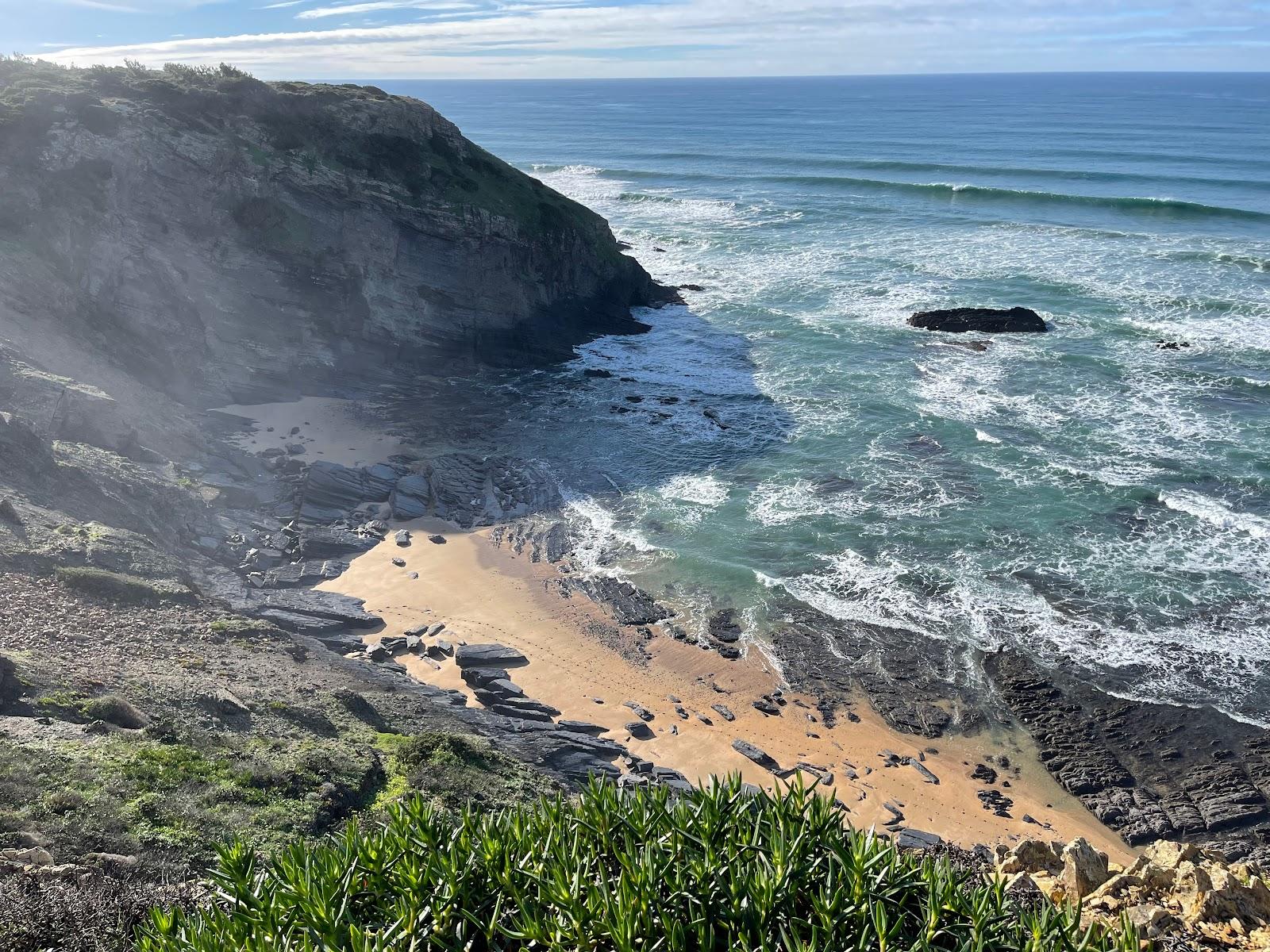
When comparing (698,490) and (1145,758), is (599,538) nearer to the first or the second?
(698,490)

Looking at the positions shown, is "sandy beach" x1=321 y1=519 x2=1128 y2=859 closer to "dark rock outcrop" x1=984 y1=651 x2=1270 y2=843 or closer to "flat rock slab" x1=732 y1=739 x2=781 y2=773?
"flat rock slab" x1=732 y1=739 x2=781 y2=773

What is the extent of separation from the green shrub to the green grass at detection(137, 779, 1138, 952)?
560 inches

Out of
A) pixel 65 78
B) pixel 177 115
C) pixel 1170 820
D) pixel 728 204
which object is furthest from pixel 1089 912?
pixel 728 204

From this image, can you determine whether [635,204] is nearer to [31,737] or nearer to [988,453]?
[988,453]

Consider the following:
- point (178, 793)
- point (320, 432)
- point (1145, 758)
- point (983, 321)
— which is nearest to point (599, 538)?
point (320, 432)

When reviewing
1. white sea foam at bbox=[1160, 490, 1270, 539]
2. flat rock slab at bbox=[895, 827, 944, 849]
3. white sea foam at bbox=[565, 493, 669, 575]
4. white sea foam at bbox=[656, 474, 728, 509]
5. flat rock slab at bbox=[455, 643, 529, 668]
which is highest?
white sea foam at bbox=[1160, 490, 1270, 539]

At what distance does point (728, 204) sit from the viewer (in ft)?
290

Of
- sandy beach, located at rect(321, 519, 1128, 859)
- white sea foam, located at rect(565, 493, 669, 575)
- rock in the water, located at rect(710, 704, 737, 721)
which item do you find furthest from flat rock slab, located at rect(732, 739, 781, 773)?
white sea foam, located at rect(565, 493, 669, 575)

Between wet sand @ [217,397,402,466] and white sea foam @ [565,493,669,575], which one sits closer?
white sea foam @ [565,493,669,575]

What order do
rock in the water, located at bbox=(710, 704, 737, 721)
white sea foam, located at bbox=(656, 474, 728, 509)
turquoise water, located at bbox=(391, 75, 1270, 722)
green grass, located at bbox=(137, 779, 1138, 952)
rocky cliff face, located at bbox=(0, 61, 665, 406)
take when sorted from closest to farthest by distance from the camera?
green grass, located at bbox=(137, 779, 1138, 952)
rock in the water, located at bbox=(710, 704, 737, 721)
turquoise water, located at bbox=(391, 75, 1270, 722)
white sea foam, located at bbox=(656, 474, 728, 509)
rocky cliff face, located at bbox=(0, 61, 665, 406)

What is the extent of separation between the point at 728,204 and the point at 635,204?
33.5 feet

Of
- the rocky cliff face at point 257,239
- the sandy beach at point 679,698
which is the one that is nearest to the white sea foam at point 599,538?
the sandy beach at point 679,698

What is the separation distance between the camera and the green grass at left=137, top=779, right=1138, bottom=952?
10.1 meters

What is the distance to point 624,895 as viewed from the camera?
10164mm
